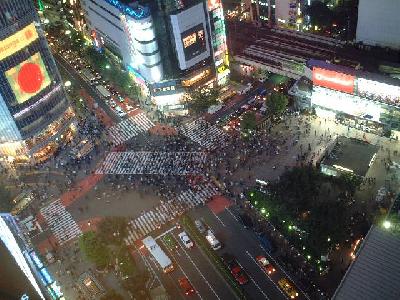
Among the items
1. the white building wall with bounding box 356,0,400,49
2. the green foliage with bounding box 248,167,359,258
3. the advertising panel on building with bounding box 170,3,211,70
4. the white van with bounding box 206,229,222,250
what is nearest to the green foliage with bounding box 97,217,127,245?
the white van with bounding box 206,229,222,250

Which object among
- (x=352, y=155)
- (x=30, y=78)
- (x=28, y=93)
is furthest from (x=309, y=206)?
(x=30, y=78)

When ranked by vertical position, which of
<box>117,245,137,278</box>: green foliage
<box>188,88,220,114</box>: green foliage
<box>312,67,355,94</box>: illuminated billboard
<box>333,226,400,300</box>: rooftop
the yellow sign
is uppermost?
the yellow sign

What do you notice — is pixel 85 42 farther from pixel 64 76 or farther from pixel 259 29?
pixel 259 29

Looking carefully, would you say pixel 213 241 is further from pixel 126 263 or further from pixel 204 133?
pixel 204 133

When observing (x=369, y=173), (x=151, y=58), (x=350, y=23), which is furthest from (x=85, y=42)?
(x=369, y=173)

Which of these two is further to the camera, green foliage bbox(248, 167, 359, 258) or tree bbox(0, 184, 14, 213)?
tree bbox(0, 184, 14, 213)

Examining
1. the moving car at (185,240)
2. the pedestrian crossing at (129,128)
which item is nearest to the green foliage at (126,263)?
the moving car at (185,240)

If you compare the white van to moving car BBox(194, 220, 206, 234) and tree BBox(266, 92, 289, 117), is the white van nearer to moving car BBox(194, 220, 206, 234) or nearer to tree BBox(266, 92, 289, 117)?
moving car BBox(194, 220, 206, 234)

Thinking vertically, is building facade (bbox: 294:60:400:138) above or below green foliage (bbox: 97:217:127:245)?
above
